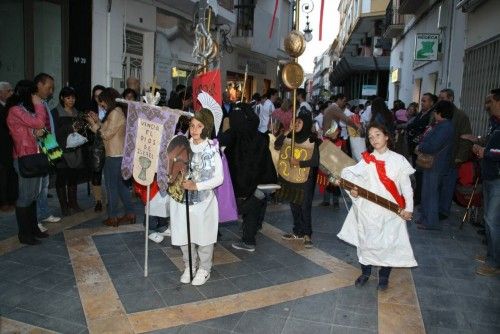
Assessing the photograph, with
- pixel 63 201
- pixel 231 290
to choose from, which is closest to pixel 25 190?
pixel 63 201

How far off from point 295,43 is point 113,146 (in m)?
2.72

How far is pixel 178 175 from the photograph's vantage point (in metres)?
4.07

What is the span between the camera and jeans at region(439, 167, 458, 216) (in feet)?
23.0

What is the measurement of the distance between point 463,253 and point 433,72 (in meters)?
8.94

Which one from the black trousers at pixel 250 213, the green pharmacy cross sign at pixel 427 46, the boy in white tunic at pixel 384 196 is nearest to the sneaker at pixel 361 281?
the boy in white tunic at pixel 384 196

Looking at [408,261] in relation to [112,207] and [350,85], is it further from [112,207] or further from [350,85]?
[350,85]

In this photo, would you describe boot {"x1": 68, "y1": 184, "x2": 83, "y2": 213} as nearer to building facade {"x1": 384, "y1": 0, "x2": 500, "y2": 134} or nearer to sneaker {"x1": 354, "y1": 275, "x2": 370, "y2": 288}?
sneaker {"x1": 354, "y1": 275, "x2": 370, "y2": 288}

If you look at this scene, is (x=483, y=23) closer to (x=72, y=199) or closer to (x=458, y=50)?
(x=458, y=50)

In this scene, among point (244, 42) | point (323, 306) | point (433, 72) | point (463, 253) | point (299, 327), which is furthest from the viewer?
point (244, 42)

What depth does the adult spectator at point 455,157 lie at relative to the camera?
22.6 feet

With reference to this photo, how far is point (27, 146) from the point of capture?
4992mm

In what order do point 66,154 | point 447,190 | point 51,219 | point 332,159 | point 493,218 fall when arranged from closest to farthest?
point 493,218 → point 332,159 → point 51,219 → point 66,154 → point 447,190

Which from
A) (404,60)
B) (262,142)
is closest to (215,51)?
(262,142)

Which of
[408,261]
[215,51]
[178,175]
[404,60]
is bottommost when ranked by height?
[408,261]
